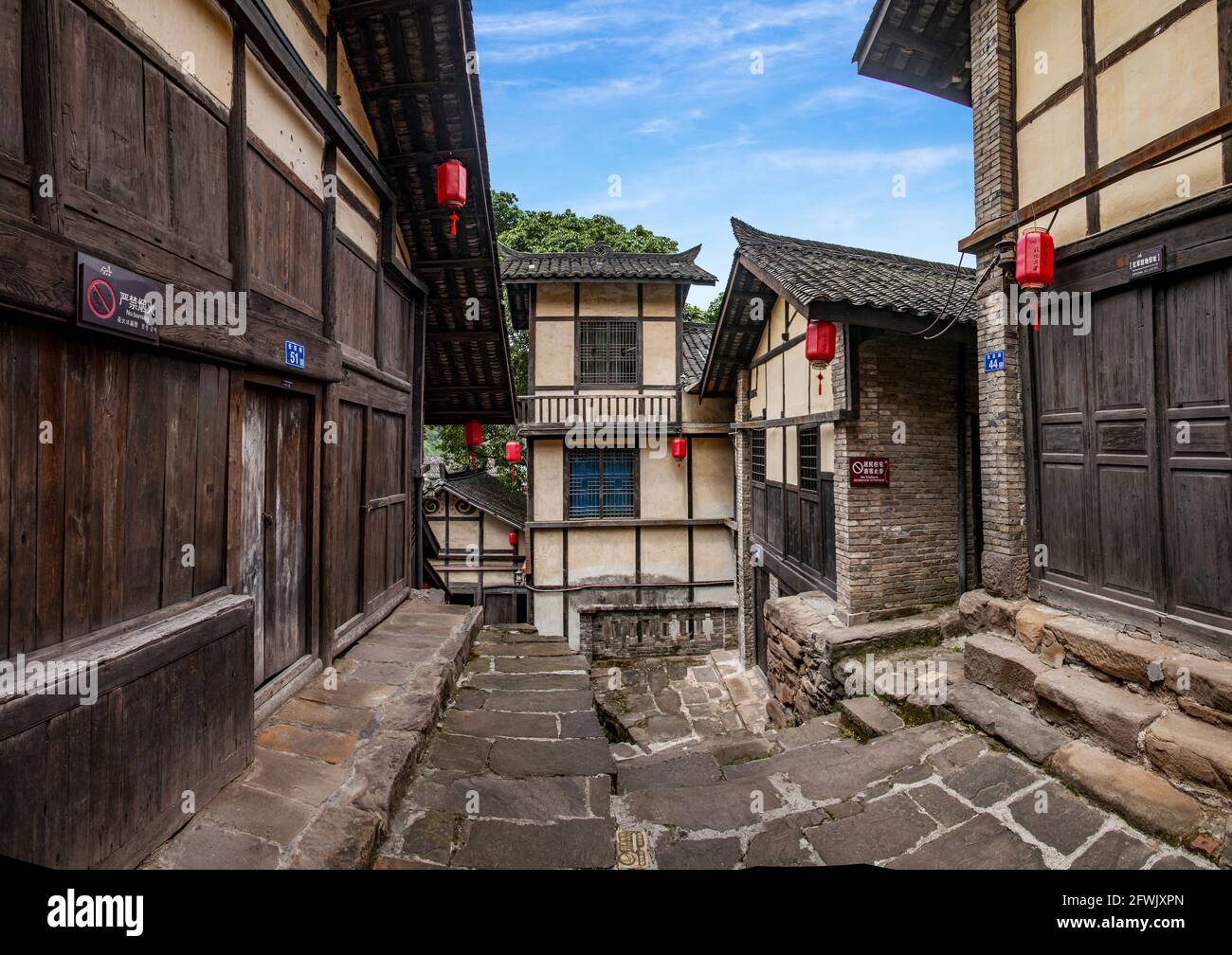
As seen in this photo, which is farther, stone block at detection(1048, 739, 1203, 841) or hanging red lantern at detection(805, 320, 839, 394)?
hanging red lantern at detection(805, 320, 839, 394)

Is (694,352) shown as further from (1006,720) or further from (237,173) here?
(237,173)

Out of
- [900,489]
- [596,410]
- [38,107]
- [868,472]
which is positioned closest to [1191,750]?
[868,472]

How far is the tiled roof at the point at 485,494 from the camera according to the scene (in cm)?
1572

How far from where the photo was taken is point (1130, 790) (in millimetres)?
3619

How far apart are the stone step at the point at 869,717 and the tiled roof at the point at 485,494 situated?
431 inches

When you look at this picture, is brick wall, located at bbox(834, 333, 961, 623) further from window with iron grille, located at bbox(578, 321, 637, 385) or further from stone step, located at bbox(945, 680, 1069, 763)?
window with iron grille, located at bbox(578, 321, 637, 385)

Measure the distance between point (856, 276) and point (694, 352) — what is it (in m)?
7.54

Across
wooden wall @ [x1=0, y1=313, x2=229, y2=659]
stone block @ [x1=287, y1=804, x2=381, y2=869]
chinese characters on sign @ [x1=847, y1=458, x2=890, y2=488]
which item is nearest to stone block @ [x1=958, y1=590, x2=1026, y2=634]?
chinese characters on sign @ [x1=847, y1=458, x2=890, y2=488]

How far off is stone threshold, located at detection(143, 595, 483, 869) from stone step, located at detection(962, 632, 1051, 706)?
482 cm

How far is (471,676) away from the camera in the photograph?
6160mm

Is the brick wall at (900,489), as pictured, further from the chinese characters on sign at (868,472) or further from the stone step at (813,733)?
the stone step at (813,733)

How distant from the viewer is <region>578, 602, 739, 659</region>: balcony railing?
46.5ft

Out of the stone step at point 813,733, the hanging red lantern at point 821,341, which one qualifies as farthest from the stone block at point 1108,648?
the hanging red lantern at point 821,341

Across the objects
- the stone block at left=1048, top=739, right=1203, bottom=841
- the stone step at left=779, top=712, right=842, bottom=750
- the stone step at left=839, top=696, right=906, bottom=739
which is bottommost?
the stone step at left=779, top=712, right=842, bottom=750
